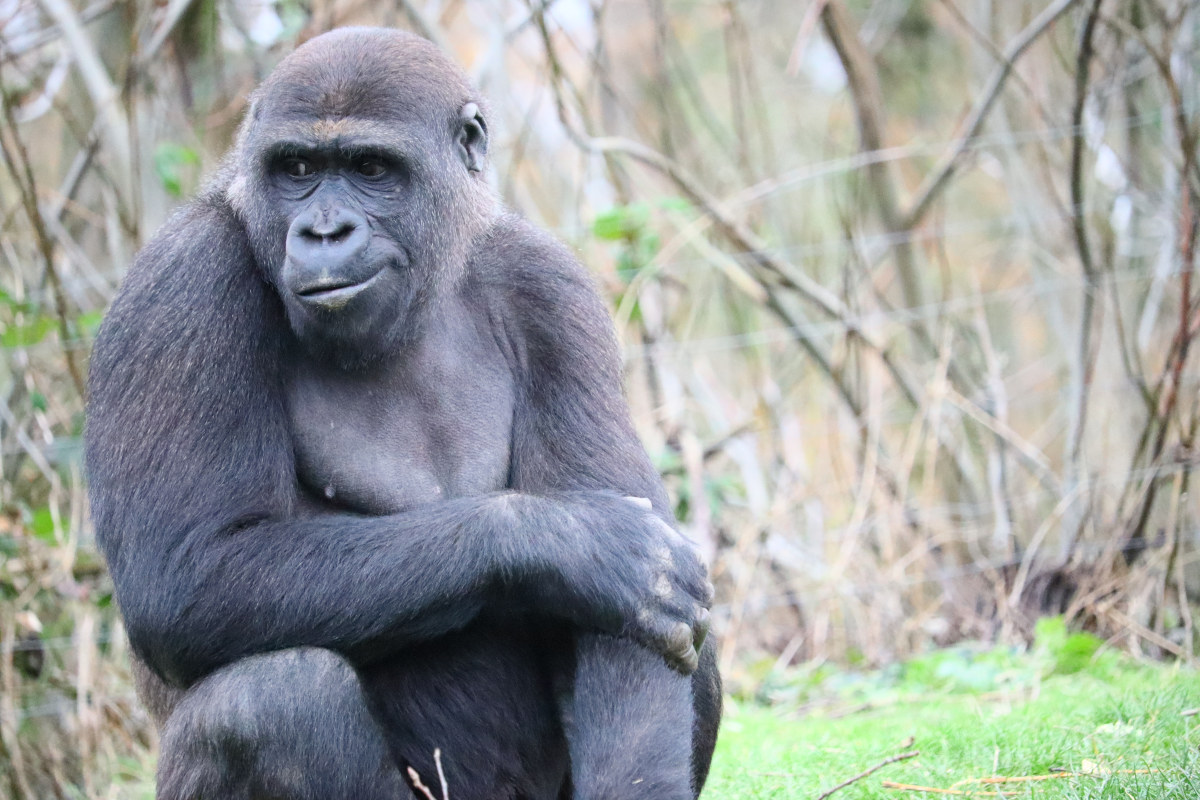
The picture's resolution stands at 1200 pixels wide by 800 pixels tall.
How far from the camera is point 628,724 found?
2740mm

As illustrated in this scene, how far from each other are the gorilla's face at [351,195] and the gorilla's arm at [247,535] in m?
0.24

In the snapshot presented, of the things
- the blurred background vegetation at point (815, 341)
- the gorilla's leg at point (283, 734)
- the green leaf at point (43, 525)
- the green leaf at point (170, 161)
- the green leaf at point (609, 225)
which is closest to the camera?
the gorilla's leg at point (283, 734)

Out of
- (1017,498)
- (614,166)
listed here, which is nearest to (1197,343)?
(1017,498)

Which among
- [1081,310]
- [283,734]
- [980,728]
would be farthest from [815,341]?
[283,734]

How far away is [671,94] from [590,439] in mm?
6005

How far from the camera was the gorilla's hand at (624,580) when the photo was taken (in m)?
2.76

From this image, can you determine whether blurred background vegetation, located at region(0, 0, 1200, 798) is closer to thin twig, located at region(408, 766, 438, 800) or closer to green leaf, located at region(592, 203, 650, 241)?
green leaf, located at region(592, 203, 650, 241)

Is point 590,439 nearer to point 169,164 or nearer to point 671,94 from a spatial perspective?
point 169,164

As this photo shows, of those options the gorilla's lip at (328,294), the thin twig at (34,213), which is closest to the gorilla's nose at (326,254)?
the gorilla's lip at (328,294)

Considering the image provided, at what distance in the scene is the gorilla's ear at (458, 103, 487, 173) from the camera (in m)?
3.34

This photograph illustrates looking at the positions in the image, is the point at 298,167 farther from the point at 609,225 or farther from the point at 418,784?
the point at 609,225

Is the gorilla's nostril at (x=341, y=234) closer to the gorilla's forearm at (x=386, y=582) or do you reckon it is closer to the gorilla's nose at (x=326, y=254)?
the gorilla's nose at (x=326, y=254)

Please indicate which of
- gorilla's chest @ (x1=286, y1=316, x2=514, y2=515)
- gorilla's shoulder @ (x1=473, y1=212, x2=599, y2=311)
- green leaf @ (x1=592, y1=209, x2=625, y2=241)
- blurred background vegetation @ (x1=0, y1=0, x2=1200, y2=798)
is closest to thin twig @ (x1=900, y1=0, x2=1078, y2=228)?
blurred background vegetation @ (x1=0, y1=0, x2=1200, y2=798)

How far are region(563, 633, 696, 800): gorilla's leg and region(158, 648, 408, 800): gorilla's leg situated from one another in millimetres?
471
